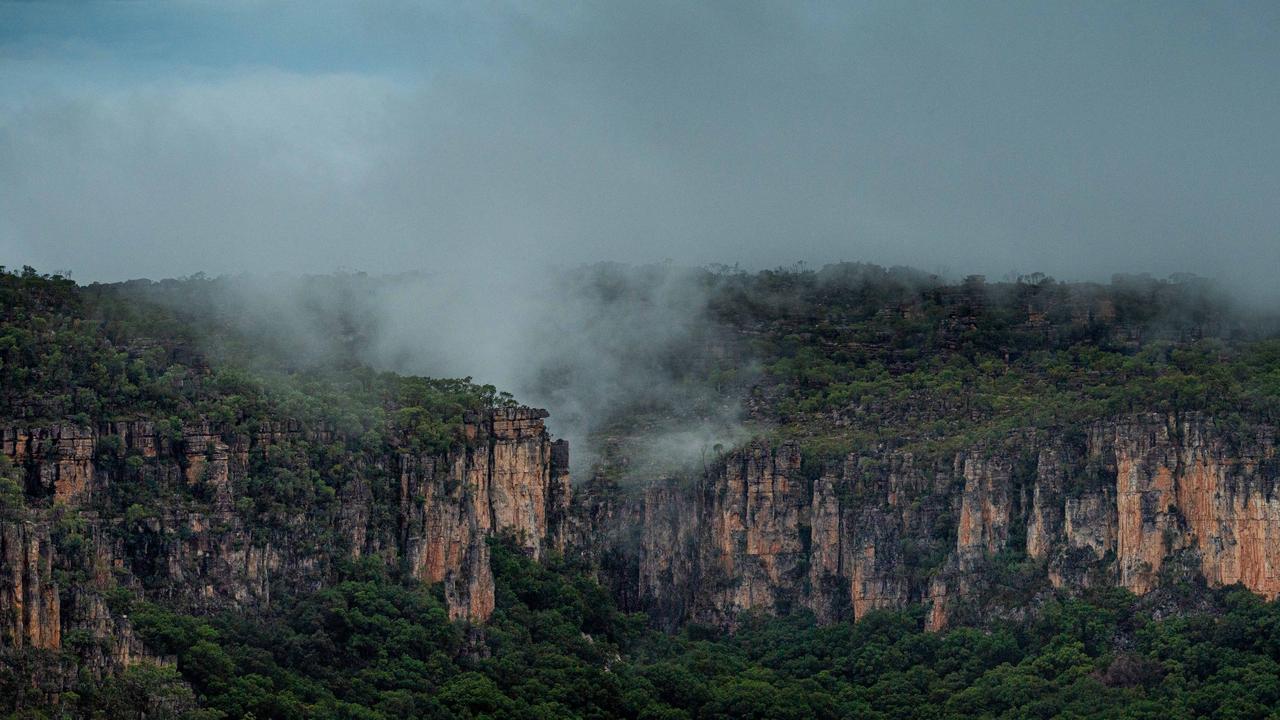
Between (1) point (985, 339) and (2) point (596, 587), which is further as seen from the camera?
(1) point (985, 339)

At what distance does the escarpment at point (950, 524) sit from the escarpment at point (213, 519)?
7.84 meters

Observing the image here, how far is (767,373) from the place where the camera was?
197 metres

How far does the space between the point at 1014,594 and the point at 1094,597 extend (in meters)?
4.10

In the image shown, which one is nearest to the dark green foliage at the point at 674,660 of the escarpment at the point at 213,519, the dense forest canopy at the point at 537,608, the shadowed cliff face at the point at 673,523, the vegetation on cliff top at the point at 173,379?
the dense forest canopy at the point at 537,608

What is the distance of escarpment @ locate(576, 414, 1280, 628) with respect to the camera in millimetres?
173875

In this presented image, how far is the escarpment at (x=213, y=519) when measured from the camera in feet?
500

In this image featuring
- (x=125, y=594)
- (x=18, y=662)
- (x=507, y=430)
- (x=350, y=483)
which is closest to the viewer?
(x=18, y=662)

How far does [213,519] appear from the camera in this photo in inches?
6501

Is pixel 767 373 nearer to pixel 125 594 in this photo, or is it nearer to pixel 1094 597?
pixel 1094 597

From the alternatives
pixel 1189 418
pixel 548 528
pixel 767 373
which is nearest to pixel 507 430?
pixel 548 528

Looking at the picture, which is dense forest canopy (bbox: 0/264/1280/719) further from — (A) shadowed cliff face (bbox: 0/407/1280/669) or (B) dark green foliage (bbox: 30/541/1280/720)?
(A) shadowed cliff face (bbox: 0/407/1280/669)

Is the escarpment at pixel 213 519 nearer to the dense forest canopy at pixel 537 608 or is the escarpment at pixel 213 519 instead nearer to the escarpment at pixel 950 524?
the dense forest canopy at pixel 537 608

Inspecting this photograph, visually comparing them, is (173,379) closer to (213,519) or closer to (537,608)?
(213,519)

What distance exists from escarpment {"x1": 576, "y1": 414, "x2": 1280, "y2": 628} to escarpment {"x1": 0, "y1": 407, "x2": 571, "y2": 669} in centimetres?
784
